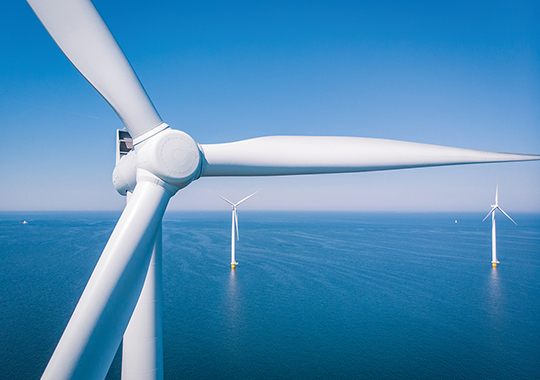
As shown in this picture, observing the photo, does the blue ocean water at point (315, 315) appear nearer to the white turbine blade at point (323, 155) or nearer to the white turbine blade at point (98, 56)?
the white turbine blade at point (323, 155)

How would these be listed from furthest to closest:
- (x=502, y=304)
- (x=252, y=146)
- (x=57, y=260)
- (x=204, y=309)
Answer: (x=57, y=260) → (x=502, y=304) → (x=204, y=309) → (x=252, y=146)

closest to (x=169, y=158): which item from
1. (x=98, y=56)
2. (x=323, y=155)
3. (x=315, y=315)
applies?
(x=98, y=56)

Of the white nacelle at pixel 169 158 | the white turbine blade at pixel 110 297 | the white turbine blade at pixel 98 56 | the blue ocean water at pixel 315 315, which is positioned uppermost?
the white turbine blade at pixel 98 56

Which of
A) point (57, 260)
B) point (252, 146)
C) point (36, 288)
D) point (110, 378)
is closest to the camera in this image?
point (252, 146)

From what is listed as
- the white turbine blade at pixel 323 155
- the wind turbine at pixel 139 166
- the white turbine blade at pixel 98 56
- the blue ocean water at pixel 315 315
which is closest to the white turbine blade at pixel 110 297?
the wind turbine at pixel 139 166

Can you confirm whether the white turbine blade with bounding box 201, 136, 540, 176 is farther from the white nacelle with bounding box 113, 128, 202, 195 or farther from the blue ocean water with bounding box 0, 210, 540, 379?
the blue ocean water with bounding box 0, 210, 540, 379

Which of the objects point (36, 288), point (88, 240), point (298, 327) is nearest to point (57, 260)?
point (36, 288)

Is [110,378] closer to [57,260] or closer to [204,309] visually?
[204,309]
